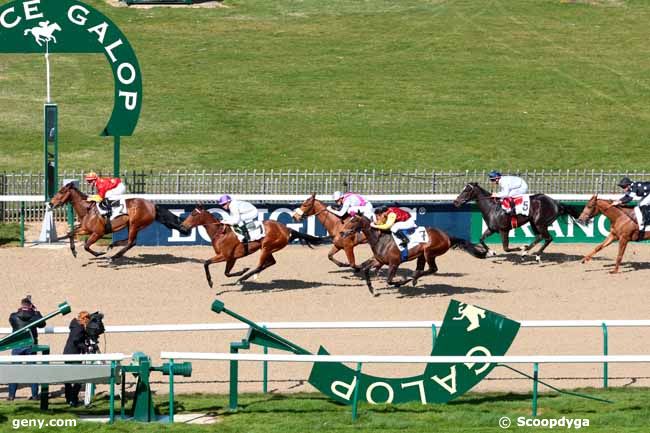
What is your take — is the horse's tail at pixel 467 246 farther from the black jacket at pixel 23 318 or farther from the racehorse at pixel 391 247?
the black jacket at pixel 23 318

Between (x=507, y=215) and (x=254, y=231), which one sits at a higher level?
(x=507, y=215)

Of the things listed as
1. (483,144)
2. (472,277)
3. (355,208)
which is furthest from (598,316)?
(483,144)

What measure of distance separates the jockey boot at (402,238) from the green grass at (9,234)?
7527 mm

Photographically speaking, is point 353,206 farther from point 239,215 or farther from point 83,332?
point 83,332

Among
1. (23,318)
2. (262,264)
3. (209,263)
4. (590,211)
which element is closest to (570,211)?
(590,211)

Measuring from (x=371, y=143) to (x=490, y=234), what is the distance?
1292 cm

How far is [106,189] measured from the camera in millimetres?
22766

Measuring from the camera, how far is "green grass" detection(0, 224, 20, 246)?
78.4 feet

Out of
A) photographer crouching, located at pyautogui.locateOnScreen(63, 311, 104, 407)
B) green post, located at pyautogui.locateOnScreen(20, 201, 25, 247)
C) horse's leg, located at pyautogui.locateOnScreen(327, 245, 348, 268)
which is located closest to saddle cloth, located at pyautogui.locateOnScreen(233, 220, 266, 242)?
horse's leg, located at pyautogui.locateOnScreen(327, 245, 348, 268)

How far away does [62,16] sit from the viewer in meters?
24.4

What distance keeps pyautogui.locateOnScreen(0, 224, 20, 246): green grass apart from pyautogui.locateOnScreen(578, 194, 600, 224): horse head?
9.78 meters

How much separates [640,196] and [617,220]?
24.2 inches

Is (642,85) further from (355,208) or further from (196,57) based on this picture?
(355,208)

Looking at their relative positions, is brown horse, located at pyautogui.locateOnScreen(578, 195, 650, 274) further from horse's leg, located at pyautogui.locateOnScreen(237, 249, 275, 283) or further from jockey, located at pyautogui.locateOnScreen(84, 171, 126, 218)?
jockey, located at pyautogui.locateOnScreen(84, 171, 126, 218)
